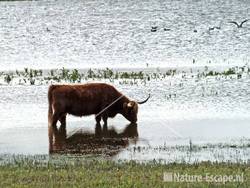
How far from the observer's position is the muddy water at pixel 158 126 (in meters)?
15.3

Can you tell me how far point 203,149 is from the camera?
596 inches

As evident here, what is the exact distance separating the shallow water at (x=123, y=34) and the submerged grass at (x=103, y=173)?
19071 mm

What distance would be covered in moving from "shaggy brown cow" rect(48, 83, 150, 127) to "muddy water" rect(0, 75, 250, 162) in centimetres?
29

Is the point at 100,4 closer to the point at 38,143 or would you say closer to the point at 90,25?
the point at 90,25

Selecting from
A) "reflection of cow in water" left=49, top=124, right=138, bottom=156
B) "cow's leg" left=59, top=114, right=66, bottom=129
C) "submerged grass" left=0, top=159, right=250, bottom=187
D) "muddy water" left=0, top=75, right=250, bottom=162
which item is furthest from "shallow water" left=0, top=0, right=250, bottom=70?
"submerged grass" left=0, top=159, right=250, bottom=187

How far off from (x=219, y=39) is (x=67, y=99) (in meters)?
25.6

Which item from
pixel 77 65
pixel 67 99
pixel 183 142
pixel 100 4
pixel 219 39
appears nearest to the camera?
pixel 183 142

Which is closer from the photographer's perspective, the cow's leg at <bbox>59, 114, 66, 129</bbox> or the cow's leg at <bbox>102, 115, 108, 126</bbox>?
the cow's leg at <bbox>59, 114, 66, 129</bbox>

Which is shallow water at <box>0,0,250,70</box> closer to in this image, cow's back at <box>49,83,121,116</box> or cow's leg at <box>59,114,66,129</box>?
cow's back at <box>49,83,121,116</box>

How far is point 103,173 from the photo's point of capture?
1229 cm

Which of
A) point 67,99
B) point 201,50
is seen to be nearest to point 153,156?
point 67,99

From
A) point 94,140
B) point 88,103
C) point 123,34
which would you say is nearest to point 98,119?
point 88,103

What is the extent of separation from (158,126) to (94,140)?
6.77 ft

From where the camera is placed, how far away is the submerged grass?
11.2 meters
